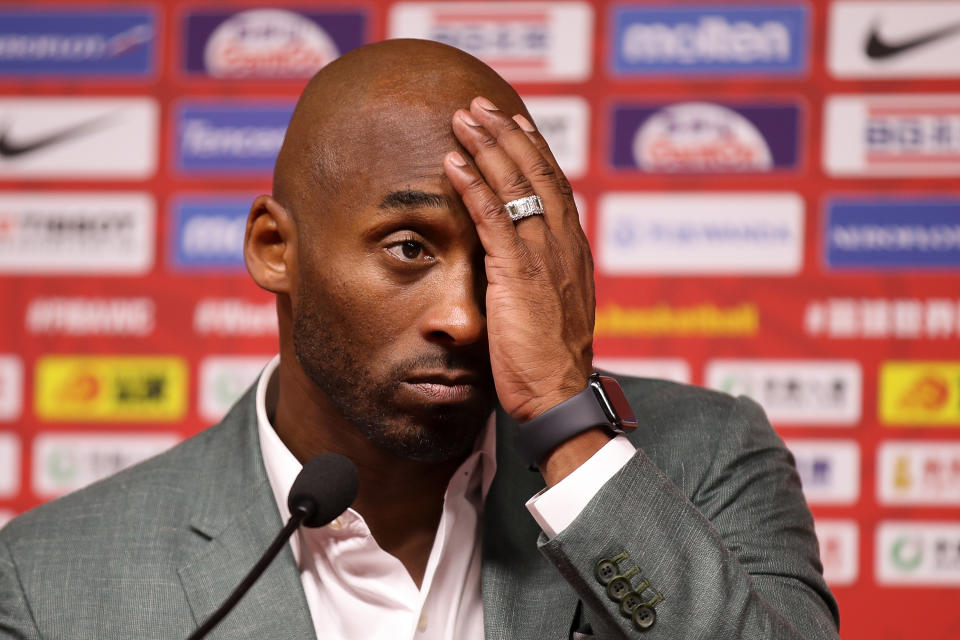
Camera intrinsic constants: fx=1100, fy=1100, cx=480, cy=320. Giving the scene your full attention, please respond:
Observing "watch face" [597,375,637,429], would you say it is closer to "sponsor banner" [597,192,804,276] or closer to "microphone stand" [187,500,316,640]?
"microphone stand" [187,500,316,640]

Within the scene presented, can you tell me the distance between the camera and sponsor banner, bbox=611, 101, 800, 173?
2.71 m

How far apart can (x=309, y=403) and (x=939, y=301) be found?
Answer: 1.69 meters

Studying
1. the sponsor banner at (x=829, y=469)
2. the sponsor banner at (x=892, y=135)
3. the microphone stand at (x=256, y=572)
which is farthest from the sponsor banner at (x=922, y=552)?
the microphone stand at (x=256, y=572)

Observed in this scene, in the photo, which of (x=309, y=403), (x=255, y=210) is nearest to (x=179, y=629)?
(x=309, y=403)

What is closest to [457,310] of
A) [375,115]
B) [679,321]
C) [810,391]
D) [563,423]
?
[563,423]

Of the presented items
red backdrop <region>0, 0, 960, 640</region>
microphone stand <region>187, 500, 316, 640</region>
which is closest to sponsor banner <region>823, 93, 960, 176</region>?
red backdrop <region>0, 0, 960, 640</region>

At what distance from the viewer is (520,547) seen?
→ 158cm

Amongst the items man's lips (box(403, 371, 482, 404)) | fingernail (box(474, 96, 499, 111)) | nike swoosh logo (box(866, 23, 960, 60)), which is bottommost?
man's lips (box(403, 371, 482, 404))

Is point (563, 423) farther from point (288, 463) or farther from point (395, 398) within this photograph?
point (288, 463)

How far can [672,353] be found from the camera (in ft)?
8.88

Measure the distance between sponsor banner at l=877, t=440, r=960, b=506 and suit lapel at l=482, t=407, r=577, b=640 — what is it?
4.34ft

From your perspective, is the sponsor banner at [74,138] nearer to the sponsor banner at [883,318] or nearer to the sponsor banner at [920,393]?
the sponsor banner at [883,318]

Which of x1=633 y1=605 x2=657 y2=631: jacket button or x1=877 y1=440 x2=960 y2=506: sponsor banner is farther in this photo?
x1=877 y1=440 x2=960 y2=506: sponsor banner

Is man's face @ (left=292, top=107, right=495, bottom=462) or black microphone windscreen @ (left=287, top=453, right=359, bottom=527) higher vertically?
man's face @ (left=292, top=107, right=495, bottom=462)
